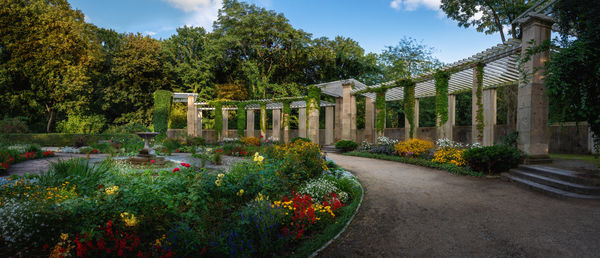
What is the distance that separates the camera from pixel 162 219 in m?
3.30

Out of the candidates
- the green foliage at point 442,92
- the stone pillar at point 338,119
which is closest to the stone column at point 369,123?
the stone pillar at point 338,119

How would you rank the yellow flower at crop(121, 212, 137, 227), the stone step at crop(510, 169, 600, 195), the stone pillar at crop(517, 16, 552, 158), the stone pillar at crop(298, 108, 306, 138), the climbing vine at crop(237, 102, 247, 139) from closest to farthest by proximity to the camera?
the yellow flower at crop(121, 212, 137, 227)
the stone step at crop(510, 169, 600, 195)
the stone pillar at crop(517, 16, 552, 158)
the stone pillar at crop(298, 108, 306, 138)
the climbing vine at crop(237, 102, 247, 139)

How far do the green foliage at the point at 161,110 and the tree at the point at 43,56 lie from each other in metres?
5.99

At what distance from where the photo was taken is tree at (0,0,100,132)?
62.3 feet

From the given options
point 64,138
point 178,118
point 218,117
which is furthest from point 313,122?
point 64,138

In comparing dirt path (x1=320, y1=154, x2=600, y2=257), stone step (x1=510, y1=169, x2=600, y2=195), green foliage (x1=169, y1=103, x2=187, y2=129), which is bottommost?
dirt path (x1=320, y1=154, x2=600, y2=257)

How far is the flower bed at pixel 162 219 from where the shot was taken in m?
2.74

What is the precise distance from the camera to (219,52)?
24.7 metres

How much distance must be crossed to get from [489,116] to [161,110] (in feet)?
74.2

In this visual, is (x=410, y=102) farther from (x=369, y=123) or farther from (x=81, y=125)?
(x=81, y=125)

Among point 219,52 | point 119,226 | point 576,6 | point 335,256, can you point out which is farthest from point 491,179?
point 219,52

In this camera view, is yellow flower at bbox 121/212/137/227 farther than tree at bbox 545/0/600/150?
No

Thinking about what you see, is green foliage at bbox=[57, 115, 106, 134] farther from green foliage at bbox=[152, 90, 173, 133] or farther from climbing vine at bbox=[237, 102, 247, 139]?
climbing vine at bbox=[237, 102, 247, 139]

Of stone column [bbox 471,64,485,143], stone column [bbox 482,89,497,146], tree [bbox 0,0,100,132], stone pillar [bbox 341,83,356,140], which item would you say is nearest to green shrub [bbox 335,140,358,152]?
stone pillar [bbox 341,83,356,140]
